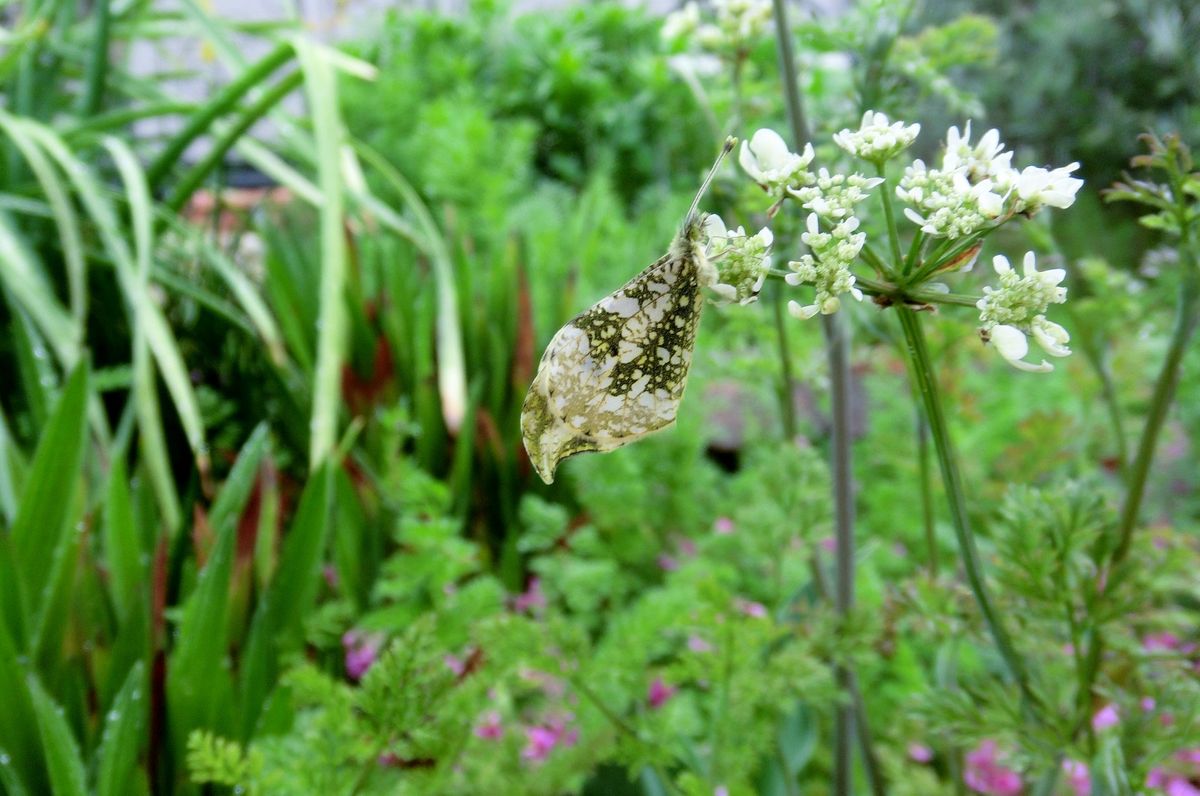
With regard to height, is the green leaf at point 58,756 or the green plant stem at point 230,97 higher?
the green plant stem at point 230,97

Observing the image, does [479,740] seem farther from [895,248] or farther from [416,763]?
[895,248]

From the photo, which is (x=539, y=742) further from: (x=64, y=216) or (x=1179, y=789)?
(x=64, y=216)

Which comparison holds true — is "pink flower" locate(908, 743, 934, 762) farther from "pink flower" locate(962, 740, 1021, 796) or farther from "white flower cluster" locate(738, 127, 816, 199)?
"white flower cluster" locate(738, 127, 816, 199)

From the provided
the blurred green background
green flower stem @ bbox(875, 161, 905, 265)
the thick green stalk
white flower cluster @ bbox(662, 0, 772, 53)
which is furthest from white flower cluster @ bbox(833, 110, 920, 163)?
the thick green stalk

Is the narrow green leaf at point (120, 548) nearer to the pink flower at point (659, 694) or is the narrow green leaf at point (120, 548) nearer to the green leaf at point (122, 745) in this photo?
the green leaf at point (122, 745)

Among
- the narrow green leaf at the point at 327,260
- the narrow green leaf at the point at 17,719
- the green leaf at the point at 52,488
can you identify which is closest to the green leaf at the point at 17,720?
the narrow green leaf at the point at 17,719

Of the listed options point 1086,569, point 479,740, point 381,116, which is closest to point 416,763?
point 479,740
